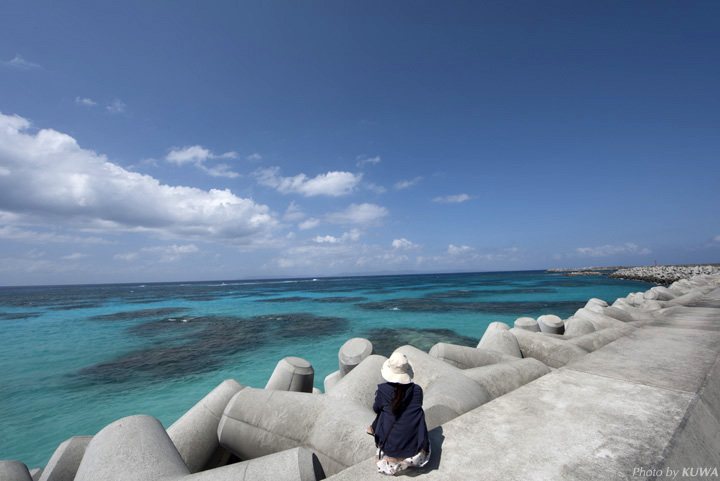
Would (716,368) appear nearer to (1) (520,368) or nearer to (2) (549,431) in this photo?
(1) (520,368)

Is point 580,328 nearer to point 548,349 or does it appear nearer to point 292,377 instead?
point 548,349

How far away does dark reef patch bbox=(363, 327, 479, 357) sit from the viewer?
13507mm

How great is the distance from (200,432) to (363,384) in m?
2.43

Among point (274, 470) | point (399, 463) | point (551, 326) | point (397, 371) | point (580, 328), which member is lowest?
point (551, 326)

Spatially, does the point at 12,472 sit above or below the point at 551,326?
above

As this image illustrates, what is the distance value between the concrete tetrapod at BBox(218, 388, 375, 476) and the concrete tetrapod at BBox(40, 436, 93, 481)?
1.52 m

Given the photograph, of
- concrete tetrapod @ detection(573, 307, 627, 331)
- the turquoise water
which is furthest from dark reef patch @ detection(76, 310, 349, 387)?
concrete tetrapod @ detection(573, 307, 627, 331)

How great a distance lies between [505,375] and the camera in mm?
4797

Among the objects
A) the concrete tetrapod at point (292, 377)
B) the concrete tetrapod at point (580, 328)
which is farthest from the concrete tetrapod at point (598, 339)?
the concrete tetrapod at point (292, 377)

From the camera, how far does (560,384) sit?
3945 millimetres

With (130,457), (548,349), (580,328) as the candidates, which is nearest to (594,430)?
(548,349)

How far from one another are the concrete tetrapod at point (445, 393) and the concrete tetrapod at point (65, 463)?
13.0 ft

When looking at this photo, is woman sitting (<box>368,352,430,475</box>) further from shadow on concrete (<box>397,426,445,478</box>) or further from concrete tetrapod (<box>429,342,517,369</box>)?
concrete tetrapod (<box>429,342,517,369</box>)

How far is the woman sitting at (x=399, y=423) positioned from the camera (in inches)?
92.7
